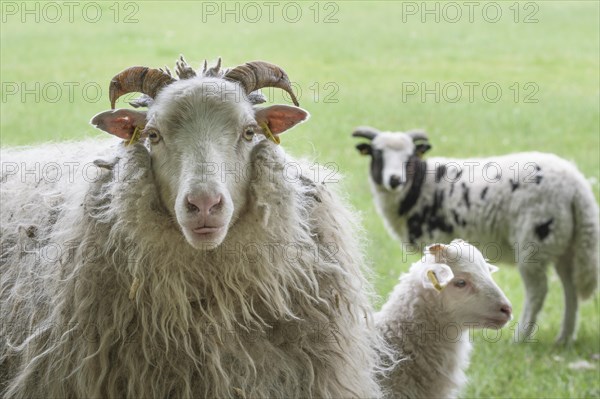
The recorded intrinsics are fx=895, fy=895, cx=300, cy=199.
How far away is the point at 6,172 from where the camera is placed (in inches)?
166

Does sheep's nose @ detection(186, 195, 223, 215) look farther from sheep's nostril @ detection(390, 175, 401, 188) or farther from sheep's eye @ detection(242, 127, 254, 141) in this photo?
sheep's nostril @ detection(390, 175, 401, 188)

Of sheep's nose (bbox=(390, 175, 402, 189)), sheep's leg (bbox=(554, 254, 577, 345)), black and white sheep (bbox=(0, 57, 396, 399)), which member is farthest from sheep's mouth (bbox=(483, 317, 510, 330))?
sheep's nose (bbox=(390, 175, 402, 189))

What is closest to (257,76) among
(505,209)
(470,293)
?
(470,293)

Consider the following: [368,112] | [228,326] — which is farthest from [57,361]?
[368,112]

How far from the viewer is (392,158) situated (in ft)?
22.4

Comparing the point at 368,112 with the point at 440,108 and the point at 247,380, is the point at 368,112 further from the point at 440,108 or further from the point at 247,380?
the point at 247,380

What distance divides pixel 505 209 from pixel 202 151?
3.72m

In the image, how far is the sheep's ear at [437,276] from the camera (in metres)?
3.94

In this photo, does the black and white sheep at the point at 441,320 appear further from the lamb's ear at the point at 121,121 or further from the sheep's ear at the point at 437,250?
the lamb's ear at the point at 121,121

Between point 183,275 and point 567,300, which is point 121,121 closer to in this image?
point 183,275

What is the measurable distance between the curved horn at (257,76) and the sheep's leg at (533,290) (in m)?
3.25

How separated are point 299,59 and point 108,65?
2874 mm

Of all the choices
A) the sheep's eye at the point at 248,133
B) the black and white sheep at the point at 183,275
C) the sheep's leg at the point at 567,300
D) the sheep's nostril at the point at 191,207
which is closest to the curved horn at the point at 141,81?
the black and white sheep at the point at 183,275

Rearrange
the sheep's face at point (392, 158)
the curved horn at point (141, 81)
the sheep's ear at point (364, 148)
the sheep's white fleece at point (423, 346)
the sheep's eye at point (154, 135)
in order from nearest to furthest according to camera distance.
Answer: the sheep's eye at point (154, 135)
the curved horn at point (141, 81)
the sheep's white fleece at point (423, 346)
the sheep's face at point (392, 158)
the sheep's ear at point (364, 148)
